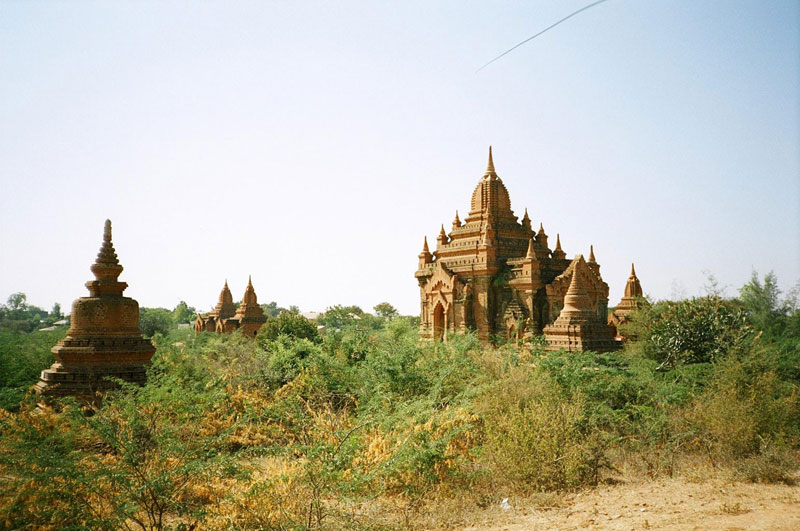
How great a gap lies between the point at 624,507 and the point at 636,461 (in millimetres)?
2475

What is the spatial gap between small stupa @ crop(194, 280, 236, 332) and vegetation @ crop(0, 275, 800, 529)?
22376mm

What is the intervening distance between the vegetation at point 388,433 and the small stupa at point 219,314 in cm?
2238

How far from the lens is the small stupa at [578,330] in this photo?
15352 millimetres

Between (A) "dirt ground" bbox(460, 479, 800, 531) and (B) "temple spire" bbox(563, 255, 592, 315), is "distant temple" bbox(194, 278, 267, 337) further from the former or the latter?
(A) "dirt ground" bbox(460, 479, 800, 531)

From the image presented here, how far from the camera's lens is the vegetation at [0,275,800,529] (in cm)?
570

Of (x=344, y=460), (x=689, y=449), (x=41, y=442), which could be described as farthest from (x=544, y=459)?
(x=41, y=442)

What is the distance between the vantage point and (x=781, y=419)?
8.99m

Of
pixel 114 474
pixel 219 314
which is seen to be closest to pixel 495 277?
pixel 114 474

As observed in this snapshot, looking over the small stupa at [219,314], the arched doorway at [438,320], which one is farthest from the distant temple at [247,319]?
the arched doorway at [438,320]

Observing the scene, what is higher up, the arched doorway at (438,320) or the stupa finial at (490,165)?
the stupa finial at (490,165)

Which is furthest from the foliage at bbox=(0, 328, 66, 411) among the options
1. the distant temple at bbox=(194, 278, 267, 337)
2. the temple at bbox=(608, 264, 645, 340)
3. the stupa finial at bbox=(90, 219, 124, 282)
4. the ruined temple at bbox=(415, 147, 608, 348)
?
the temple at bbox=(608, 264, 645, 340)

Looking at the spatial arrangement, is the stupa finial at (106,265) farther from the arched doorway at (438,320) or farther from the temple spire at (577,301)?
the arched doorway at (438,320)

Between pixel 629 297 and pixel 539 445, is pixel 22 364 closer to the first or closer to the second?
pixel 539 445

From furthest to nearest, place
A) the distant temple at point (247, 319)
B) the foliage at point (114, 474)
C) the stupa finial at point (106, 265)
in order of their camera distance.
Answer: the distant temple at point (247, 319) → the stupa finial at point (106, 265) → the foliage at point (114, 474)
